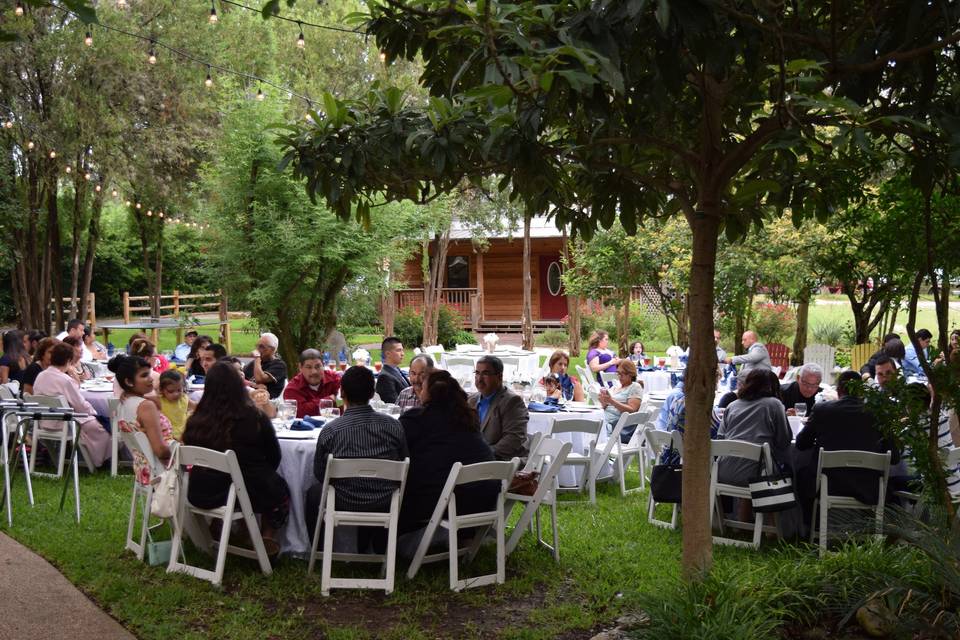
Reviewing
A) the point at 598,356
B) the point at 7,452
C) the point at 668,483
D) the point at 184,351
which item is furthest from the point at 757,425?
Answer: the point at 184,351

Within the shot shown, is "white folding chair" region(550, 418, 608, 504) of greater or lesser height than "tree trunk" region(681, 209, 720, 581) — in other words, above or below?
below

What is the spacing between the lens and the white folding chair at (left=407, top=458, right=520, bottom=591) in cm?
568

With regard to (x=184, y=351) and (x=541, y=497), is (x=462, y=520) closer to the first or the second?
(x=541, y=497)

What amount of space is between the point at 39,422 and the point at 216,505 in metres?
4.00

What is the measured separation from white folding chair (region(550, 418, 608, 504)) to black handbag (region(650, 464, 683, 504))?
0.97 m

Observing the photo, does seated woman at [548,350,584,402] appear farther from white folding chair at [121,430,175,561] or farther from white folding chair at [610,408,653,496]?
white folding chair at [121,430,175,561]

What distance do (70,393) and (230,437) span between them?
3.91 m

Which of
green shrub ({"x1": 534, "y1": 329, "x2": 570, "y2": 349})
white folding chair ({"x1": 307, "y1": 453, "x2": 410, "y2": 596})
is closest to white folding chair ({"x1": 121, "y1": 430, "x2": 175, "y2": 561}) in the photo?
white folding chair ({"x1": 307, "y1": 453, "x2": 410, "y2": 596})

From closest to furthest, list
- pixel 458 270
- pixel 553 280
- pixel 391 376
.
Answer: pixel 391 376 → pixel 553 280 → pixel 458 270

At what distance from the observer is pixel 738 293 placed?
16.4 m

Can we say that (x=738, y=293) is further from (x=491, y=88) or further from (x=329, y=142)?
(x=491, y=88)

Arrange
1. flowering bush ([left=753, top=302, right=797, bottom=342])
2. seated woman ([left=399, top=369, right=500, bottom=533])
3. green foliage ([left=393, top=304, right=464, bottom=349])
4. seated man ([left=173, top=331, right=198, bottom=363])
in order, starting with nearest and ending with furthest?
seated woman ([left=399, top=369, right=500, bottom=533]) → seated man ([left=173, top=331, right=198, bottom=363]) → flowering bush ([left=753, top=302, right=797, bottom=342]) → green foliage ([left=393, top=304, right=464, bottom=349])

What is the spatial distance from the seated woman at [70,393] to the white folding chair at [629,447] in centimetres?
505

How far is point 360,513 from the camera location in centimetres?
575
